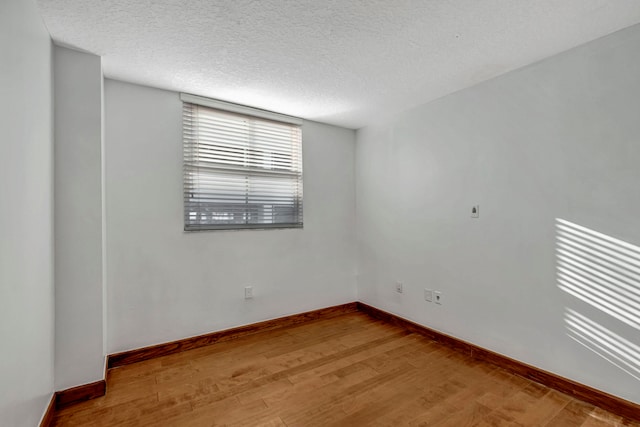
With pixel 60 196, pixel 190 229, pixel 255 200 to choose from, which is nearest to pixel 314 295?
pixel 255 200

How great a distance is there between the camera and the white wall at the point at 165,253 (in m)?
2.40

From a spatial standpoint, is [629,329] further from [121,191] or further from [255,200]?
[121,191]

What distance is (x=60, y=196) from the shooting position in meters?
1.92

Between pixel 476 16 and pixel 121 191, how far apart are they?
277 centimetres

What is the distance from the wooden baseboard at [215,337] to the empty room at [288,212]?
2 cm

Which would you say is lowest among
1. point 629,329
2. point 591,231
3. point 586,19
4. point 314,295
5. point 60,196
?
point 314,295

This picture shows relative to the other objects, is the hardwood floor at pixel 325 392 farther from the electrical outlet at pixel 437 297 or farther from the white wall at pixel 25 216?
the white wall at pixel 25 216

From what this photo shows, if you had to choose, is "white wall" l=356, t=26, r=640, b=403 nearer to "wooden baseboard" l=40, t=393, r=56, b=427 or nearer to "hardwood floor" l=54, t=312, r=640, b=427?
"hardwood floor" l=54, t=312, r=640, b=427

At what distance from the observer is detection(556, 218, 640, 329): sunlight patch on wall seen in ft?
5.77

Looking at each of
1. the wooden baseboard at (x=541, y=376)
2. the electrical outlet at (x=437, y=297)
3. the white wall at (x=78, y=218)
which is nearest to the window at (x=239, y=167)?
the white wall at (x=78, y=218)

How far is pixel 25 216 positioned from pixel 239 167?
5.70ft

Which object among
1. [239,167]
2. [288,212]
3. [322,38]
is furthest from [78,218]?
[322,38]

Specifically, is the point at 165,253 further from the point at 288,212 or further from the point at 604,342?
the point at 604,342

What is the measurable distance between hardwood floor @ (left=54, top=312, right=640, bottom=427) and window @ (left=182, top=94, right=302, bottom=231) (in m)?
1.21
